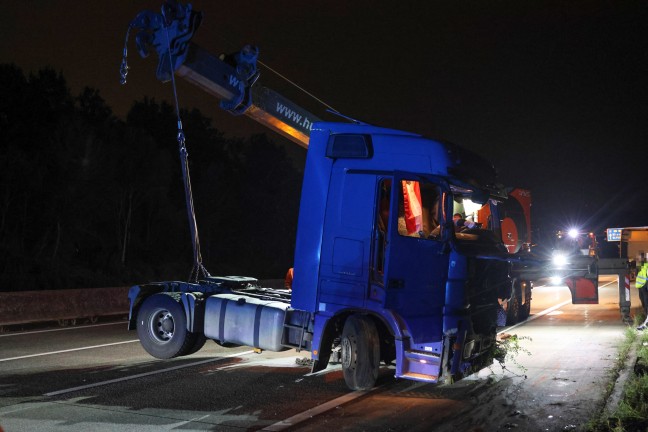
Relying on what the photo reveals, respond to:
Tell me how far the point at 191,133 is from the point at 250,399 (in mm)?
50944

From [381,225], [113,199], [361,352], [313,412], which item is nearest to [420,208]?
[381,225]

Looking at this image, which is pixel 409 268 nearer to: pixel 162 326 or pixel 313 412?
pixel 313 412

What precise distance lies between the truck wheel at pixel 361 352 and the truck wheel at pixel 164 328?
3.05 m

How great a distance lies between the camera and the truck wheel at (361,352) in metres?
8.23

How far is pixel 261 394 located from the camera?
8.38 metres

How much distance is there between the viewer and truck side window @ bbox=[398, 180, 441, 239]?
8.23m

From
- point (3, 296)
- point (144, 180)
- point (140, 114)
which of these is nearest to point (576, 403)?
point (3, 296)

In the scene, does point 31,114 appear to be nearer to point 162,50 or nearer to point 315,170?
point 162,50

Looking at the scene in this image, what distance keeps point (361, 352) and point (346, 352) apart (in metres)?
0.25

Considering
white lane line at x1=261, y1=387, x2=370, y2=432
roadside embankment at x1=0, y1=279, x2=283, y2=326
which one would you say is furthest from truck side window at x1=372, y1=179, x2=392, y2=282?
roadside embankment at x1=0, y1=279, x2=283, y2=326

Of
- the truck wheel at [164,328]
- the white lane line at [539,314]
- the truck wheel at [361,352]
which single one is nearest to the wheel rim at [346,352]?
the truck wheel at [361,352]

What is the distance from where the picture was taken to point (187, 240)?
128ft

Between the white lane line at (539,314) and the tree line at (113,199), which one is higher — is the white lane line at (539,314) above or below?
below

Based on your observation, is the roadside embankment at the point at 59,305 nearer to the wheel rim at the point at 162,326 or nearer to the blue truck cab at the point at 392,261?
the wheel rim at the point at 162,326
